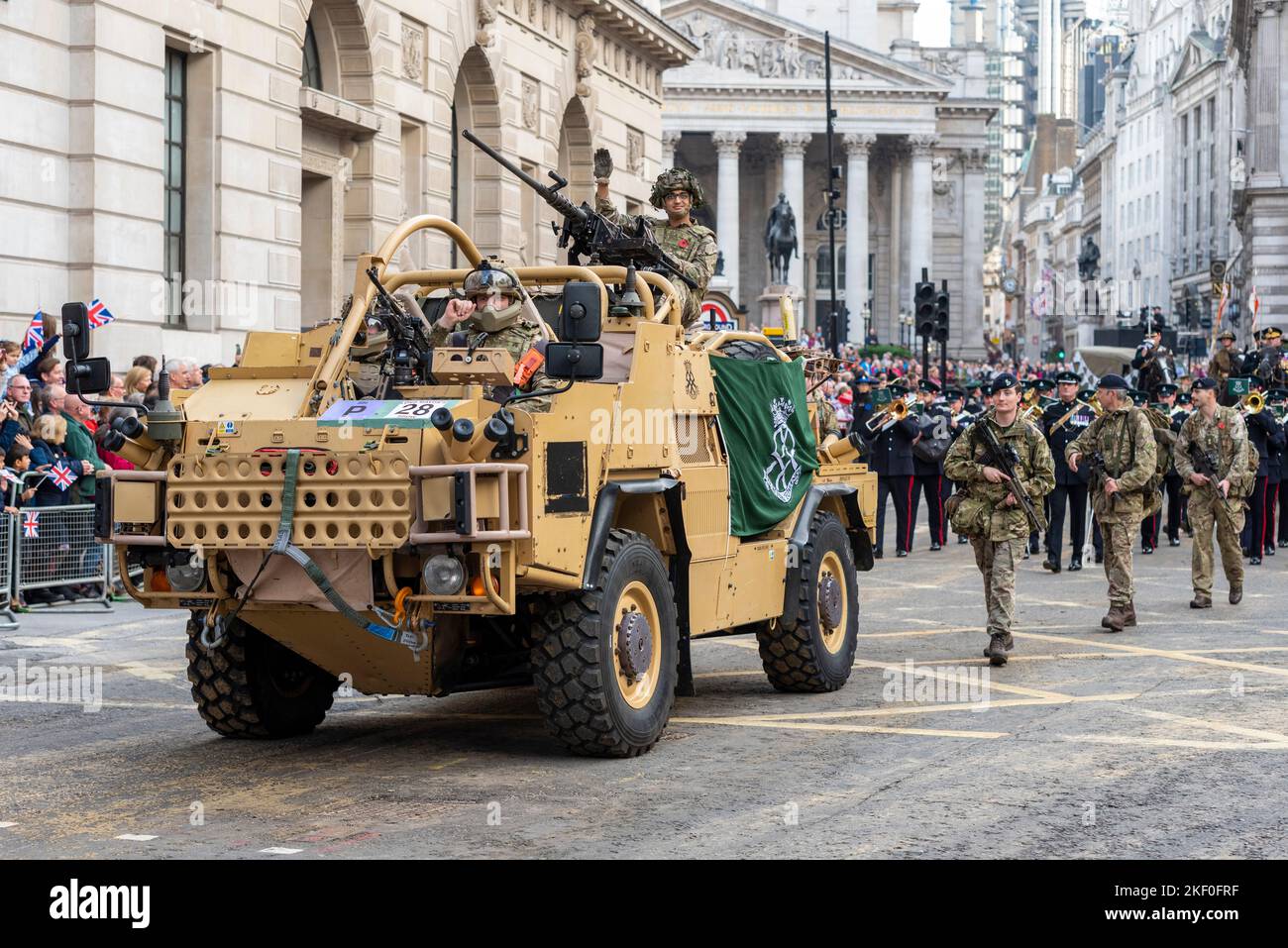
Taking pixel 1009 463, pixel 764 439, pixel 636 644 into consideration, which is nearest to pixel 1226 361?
A: pixel 1009 463

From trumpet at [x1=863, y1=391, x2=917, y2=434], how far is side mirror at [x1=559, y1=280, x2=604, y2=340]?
14.9m

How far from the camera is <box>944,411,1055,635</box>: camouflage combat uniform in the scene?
45.0 ft

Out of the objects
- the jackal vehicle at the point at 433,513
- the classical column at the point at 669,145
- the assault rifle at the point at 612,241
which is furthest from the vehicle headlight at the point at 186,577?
the classical column at the point at 669,145

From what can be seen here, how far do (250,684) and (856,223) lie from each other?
316ft

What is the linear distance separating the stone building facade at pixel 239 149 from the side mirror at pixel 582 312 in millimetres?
6656

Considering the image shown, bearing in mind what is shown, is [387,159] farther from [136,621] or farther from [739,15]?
[739,15]

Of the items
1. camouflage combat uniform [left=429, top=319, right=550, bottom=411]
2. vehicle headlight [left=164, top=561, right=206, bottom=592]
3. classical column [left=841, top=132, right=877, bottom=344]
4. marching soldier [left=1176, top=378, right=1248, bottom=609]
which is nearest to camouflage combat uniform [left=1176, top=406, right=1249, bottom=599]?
marching soldier [left=1176, top=378, right=1248, bottom=609]

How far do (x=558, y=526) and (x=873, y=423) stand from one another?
15.2m

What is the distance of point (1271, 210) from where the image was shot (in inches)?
2660

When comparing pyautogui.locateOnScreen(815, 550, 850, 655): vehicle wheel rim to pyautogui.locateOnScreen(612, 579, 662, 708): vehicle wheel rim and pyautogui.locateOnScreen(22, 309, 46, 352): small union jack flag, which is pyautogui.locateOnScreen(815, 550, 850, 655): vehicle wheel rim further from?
pyautogui.locateOnScreen(22, 309, 46, 352): small union jack flag

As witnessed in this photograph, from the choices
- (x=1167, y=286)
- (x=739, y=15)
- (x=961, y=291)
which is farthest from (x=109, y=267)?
(x=1167, y=286)

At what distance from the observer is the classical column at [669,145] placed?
10281cm

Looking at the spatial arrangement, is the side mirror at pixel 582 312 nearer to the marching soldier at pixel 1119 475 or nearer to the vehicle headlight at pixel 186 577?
the vehicle headlight at pixel 186 577
